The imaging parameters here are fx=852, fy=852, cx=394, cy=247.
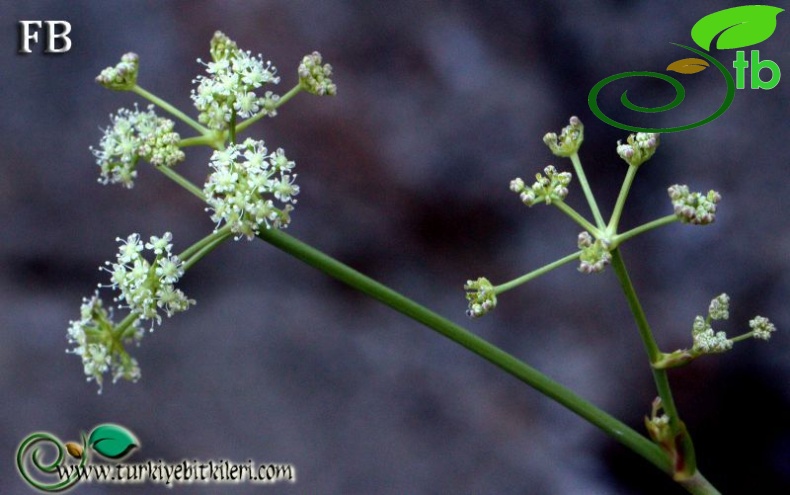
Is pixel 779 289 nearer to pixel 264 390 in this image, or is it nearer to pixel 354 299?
pixel 354 299

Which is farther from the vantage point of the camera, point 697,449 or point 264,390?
point 264,390

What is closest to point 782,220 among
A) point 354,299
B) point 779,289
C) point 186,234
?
point 779,289

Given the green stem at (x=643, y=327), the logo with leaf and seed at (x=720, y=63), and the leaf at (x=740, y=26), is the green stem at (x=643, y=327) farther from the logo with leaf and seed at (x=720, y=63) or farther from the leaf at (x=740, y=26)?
the leaf at (x=740, y=26)

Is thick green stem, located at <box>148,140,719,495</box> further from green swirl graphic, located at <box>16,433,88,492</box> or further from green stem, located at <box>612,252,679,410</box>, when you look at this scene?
green swirl graphic, located at <box>16,433,88,492</box>

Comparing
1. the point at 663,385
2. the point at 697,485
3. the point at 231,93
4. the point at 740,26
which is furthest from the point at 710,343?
the point at 740,26

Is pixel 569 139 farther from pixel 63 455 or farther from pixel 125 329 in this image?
pixel 63 455

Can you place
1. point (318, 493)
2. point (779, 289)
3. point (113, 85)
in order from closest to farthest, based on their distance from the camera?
point (113, 85), point (779, 289), point (318, 493)

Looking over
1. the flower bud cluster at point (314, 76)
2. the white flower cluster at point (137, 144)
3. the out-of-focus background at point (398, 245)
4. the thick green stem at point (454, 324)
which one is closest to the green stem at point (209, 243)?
the thick green stem at point (454, 324)

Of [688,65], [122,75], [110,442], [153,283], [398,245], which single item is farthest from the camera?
[398,245]
